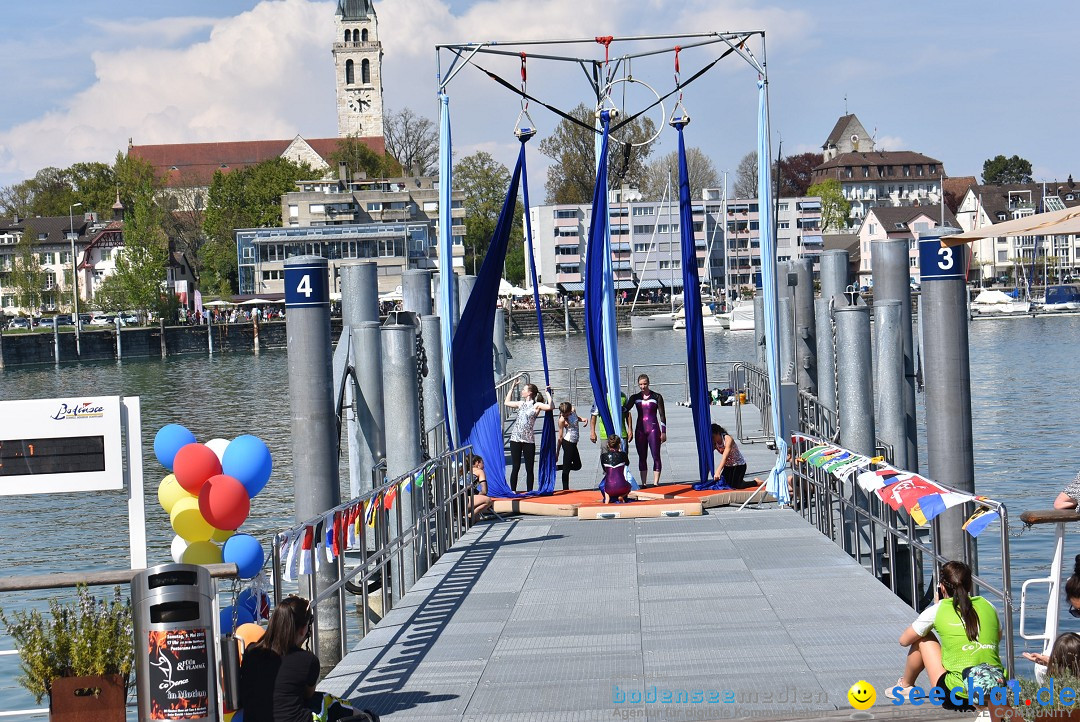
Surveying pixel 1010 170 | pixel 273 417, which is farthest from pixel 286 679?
pixel 1010 170

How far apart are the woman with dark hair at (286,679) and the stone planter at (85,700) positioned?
0.76 metres

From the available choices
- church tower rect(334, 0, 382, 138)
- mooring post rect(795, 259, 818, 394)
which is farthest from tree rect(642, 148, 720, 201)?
mooring post rect(795, 259, 818, 394)

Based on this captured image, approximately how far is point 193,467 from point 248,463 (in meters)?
0.51

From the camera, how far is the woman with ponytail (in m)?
7.84

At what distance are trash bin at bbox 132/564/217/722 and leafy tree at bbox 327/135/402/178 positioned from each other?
137310 millimetres

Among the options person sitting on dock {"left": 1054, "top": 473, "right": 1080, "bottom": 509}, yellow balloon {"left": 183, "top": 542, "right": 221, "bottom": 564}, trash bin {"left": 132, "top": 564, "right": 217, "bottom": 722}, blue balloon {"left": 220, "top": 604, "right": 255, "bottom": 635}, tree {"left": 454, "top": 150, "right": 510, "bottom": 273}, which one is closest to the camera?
trash bin {"left": 132, "top": 564, "right": 217, "bottom": 722}

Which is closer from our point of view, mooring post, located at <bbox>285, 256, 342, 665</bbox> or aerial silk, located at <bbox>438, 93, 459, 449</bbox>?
mooring post, located at <bbox>285, 256, 342, 665</bbox>

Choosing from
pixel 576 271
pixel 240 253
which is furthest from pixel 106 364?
pixel 576 271

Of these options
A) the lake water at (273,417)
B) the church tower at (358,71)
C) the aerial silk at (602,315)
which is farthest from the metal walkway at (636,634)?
the church tower at (358,71)

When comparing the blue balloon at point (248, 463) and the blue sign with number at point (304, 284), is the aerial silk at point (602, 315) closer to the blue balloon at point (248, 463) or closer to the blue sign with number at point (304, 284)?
the blue balloon at point (248, 463)

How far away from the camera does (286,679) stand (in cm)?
784

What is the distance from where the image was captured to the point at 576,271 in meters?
145

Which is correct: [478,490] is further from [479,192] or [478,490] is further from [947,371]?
[479,192]

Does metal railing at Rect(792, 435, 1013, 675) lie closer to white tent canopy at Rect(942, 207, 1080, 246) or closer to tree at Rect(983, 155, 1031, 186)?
white tent canopy at Rect(942, 207, 1080, 246)
